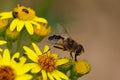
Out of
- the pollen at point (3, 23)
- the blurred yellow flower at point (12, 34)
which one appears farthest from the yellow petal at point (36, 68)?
the pollen at point (3, 23)

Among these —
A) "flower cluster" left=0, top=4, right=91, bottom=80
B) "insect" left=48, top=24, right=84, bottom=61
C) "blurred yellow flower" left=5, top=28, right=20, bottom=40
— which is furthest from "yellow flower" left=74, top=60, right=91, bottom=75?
"blurred yellow flower" left=5, top=28, right=20, bottom=40

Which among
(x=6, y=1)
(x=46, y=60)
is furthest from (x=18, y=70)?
(x=6, y=1)

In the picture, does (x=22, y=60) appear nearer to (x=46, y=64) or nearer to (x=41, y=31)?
Answer: (x=46, y=64)

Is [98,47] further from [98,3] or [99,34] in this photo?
[98,3]

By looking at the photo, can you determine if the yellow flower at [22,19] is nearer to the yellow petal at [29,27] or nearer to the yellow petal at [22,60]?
the yellow petal at [29,27]

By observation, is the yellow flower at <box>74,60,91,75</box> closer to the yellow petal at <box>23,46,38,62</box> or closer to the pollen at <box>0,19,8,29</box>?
the yellow petal at <box>23,46,38,62</box>

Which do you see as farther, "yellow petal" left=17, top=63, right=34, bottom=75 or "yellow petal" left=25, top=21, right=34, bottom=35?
"yellow petal" left=25, top=21, right=34, bottom=35

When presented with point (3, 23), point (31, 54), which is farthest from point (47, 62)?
point (3, 23)
